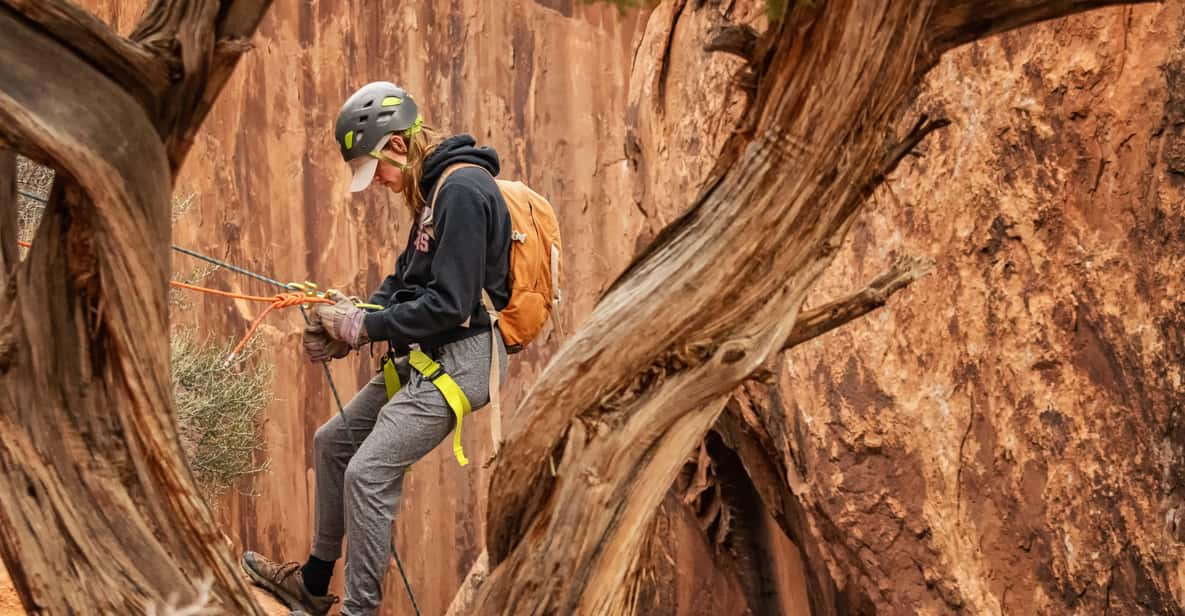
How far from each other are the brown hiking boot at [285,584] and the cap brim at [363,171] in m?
1.09

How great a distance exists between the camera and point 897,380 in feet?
18.2

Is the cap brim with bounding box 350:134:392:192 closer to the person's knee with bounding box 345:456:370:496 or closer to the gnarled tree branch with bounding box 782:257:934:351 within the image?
the person's knee with bounding box 345:456:370:496

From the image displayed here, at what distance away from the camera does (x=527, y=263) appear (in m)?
3.84

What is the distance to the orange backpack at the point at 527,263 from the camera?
383cm

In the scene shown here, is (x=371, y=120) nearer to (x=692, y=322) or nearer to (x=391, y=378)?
(x=391, y=378)

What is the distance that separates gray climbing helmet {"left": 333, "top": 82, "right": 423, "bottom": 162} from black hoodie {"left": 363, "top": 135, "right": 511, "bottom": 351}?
163 mm

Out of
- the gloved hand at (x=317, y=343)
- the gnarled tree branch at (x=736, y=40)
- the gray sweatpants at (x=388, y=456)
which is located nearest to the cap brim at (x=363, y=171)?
the gloved hand at (x=317, y=343)

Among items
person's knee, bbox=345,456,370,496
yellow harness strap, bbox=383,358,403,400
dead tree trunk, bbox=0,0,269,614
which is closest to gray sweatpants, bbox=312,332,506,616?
person's knee, bbox=345,456,370,496

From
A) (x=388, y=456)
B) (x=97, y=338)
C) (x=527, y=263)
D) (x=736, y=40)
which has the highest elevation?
(x=736, y=40)

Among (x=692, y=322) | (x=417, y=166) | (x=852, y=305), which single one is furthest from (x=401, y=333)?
(x=852, y=305)

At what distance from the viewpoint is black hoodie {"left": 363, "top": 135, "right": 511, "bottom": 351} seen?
3.64m

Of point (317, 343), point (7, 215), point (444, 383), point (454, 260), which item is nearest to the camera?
point (7, 215)

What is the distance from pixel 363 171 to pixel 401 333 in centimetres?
52

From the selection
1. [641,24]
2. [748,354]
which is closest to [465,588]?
[641,24]
